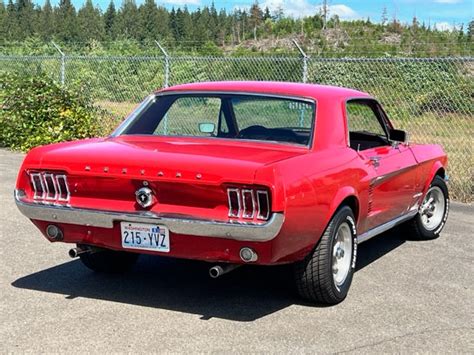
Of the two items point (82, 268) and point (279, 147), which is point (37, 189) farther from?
point (279, 147)

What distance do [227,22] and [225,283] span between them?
95607 mm

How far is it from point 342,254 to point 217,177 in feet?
4.45

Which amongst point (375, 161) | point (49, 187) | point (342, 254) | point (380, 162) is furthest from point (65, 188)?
point (380, 162)

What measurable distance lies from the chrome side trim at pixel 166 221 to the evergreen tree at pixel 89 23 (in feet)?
225

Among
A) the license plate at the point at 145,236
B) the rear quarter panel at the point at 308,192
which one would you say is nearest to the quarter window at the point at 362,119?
the rear quarter panel at the point at 308,192

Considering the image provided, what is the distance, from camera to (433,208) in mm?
7613

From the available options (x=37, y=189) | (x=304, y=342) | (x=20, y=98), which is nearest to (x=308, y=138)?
(x=304, y=342)

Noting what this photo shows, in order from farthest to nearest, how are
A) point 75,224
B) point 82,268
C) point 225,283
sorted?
1. point 82,268
2. point 225,283
3. point 75,224

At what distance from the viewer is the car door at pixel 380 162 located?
5684 millimetres

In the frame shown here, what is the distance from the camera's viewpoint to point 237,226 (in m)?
4.27

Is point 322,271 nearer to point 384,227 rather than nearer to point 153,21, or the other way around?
point 384,227

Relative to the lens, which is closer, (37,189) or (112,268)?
(37,189)

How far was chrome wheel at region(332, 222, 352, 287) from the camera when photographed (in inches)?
203

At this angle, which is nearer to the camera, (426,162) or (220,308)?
(220,308)
